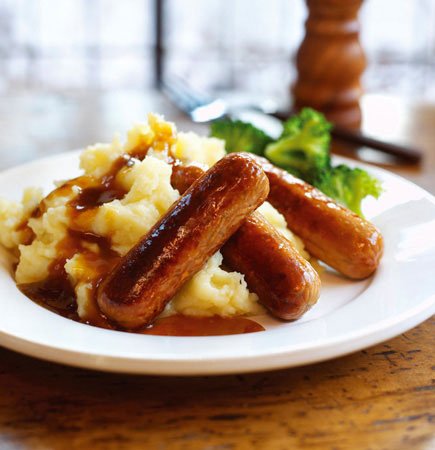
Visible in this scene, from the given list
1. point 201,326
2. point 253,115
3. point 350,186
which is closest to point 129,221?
point 201,326

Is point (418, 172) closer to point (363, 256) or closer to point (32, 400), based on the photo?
point (363, 256)

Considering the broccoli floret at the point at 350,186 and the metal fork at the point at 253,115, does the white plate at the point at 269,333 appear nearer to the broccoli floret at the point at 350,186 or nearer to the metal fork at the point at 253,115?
the broccoli floret at the point at 350,186

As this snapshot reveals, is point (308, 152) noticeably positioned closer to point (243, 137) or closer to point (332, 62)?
point (243, 137)

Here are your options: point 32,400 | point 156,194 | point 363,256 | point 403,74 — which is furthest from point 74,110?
point 403,74

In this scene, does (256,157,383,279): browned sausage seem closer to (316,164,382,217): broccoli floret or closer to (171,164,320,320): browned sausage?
(171,164,320,320): browned sausage

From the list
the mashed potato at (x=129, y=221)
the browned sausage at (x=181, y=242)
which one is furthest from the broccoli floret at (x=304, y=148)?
the browned sausage at (x=181, y=242)

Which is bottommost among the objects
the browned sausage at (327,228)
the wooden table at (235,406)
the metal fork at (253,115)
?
the metal fork at (253,115)
